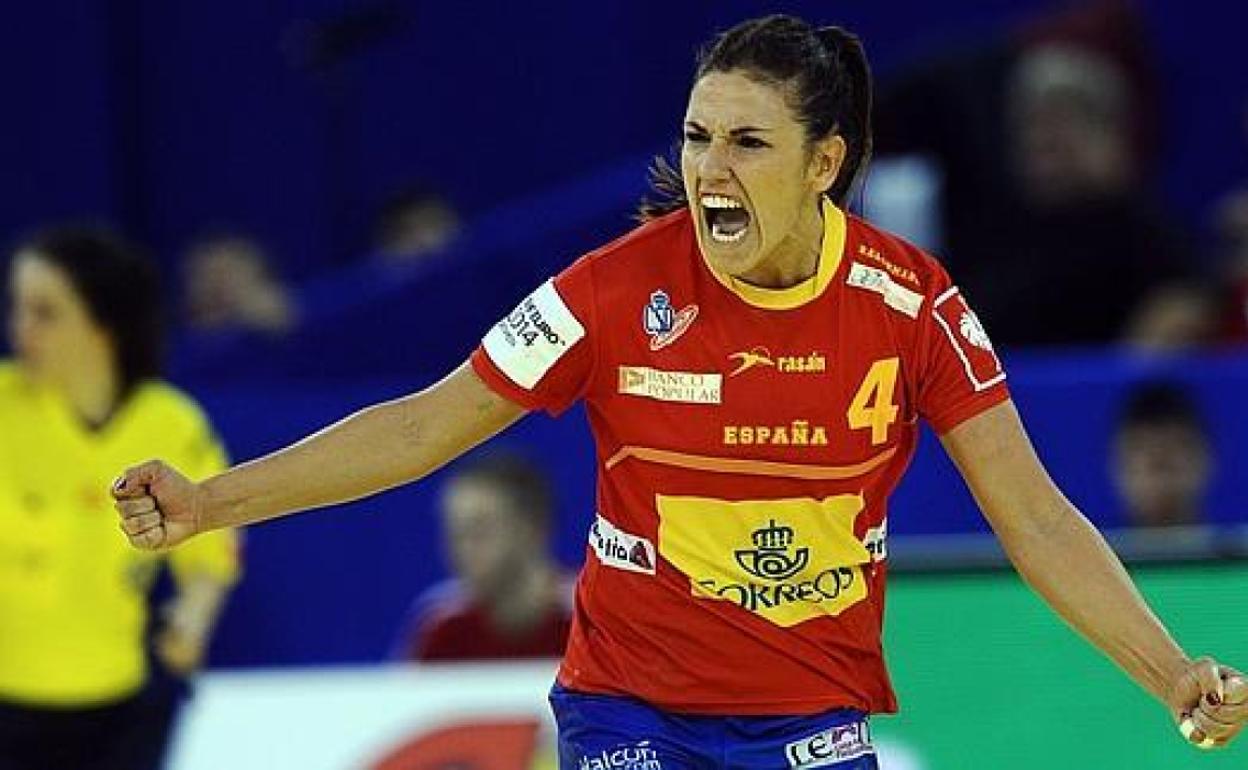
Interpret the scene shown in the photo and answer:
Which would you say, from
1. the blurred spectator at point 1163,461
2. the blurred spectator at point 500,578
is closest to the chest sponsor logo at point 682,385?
the blurred spectator at point 500,578

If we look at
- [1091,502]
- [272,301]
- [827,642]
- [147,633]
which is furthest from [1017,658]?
[272,301]

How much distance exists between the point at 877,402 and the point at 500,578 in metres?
3.95

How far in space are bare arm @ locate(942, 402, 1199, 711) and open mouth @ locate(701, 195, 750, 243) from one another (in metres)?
0.53

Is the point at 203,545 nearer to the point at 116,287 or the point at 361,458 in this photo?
the point at 116,287

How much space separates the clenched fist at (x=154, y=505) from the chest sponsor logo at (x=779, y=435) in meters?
0.93

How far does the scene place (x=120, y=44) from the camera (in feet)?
46.4

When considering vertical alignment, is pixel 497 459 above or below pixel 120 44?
below

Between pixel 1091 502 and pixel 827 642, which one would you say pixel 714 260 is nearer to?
pixel 827 642

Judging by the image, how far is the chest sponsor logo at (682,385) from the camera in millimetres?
5227

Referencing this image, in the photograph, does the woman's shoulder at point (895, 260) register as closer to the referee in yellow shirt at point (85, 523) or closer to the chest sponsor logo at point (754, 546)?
the chest sponsor logo at point (754, 546)

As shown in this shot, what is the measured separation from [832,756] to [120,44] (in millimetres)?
9516

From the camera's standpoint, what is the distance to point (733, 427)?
206 inches

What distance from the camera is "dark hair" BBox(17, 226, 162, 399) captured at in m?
8.23

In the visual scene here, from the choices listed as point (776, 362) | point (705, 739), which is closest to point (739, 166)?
point (776, 362)
